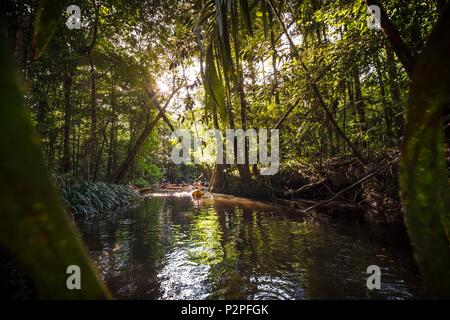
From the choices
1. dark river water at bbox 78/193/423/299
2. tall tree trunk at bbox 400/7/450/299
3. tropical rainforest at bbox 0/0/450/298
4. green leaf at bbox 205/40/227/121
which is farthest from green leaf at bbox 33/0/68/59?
dark river water at bbox 78/193/423/299

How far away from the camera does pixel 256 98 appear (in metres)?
7.07

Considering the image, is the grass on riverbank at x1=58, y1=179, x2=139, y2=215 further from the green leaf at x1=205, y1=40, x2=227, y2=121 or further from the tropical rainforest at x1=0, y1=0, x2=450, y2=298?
the green leaf at x1=205, y1=40, x2=227, y2=121

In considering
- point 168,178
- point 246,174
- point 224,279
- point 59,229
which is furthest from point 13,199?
point 168,178

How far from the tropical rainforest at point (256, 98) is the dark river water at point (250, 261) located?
1104 mm

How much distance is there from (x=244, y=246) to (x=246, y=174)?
42.1 feet

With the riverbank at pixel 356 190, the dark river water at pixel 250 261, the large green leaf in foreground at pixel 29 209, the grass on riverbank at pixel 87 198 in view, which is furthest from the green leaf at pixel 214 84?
the grass on riverbank at pixel 87 198

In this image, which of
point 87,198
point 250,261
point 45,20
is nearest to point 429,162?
point 45,20

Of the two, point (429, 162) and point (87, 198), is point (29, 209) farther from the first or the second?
point (87, 198)

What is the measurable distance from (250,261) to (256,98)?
4.16m

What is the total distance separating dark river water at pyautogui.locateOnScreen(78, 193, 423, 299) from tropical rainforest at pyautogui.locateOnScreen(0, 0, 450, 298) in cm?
110

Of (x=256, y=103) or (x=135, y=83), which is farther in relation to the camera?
(x=135, y=83)

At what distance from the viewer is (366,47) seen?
612 centimetres
